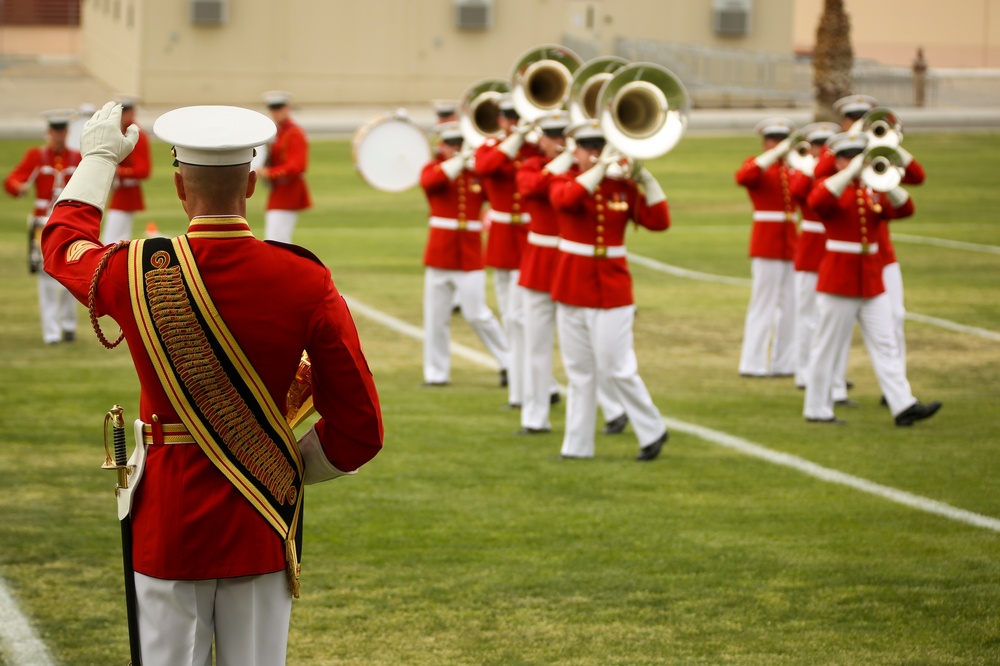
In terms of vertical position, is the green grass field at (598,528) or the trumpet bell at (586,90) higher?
the trumpet bell at (586,90)

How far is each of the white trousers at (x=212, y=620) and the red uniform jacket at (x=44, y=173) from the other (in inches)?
399

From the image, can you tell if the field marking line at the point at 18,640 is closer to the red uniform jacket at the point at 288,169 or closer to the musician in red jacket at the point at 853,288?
the musician in red jacket at the point at 853,288

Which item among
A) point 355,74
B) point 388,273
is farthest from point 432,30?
point 388,273

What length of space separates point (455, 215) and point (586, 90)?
202 cm

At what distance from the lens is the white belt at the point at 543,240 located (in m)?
10.3

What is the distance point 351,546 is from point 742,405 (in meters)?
4.62

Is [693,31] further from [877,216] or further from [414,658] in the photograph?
[414,658]

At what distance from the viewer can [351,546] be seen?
7.70 meters

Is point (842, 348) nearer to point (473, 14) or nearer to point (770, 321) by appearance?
point (770, 321)

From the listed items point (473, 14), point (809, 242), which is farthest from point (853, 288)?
point (473, 14)

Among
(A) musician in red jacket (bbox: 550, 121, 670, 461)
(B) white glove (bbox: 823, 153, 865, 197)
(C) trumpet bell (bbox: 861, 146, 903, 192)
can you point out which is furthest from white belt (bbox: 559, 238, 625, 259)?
(C) trumpet bell (bbox: 861, 146, 903, 192)

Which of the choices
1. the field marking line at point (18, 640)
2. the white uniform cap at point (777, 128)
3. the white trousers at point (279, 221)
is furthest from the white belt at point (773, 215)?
the field marking line at point (18, 640)

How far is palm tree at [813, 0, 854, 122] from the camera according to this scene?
34.3 m

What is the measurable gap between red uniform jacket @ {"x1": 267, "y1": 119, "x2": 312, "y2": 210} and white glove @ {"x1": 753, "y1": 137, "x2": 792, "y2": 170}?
17.2 feet
